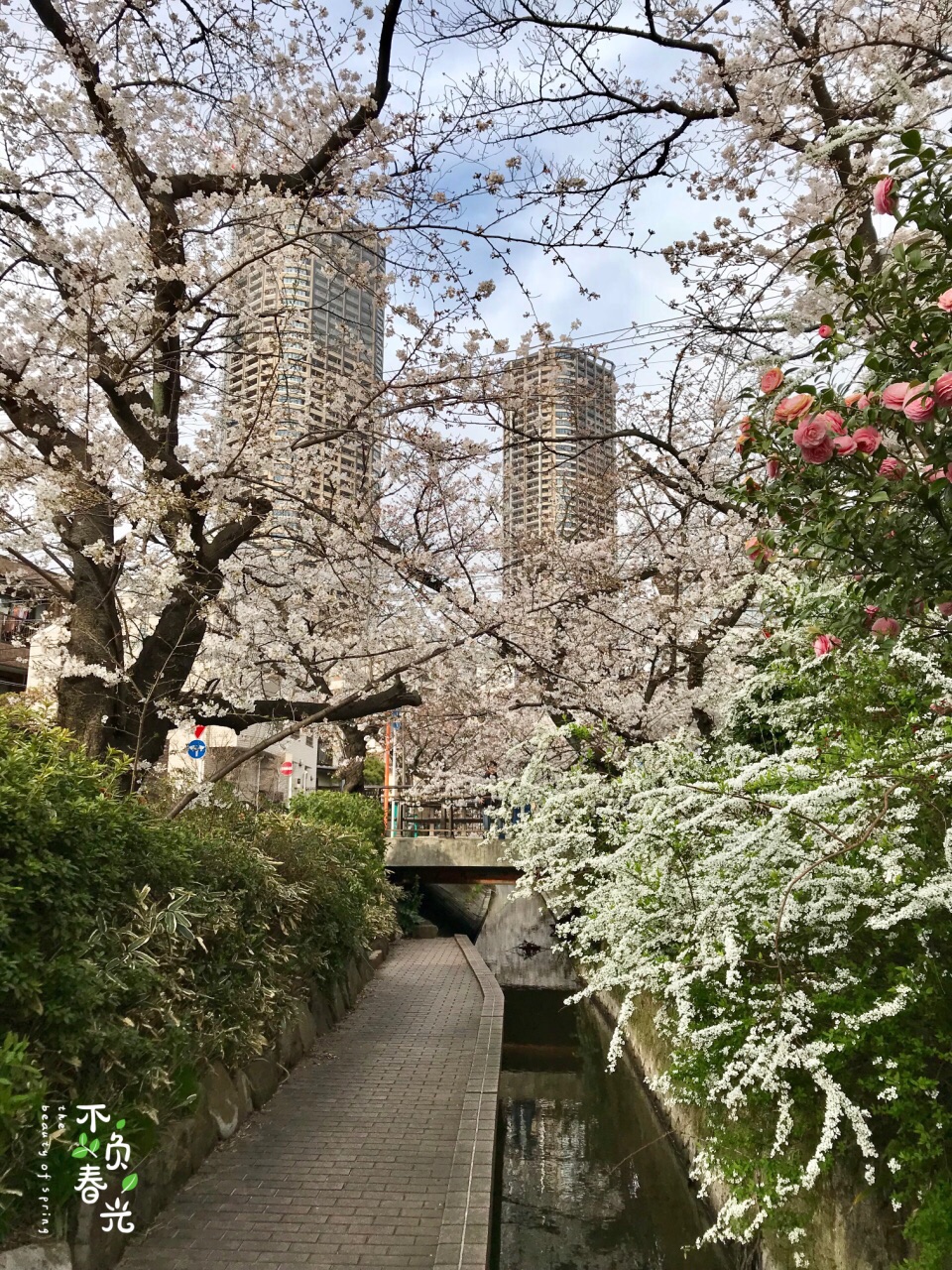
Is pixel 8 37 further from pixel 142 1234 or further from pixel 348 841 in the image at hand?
pixel 348 841

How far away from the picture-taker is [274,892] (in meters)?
6.77

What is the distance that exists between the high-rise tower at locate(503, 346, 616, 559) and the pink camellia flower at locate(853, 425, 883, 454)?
257cm

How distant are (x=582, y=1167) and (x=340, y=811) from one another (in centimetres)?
820

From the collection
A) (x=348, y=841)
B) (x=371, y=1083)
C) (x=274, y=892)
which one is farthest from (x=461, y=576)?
(x=371, y=1083)

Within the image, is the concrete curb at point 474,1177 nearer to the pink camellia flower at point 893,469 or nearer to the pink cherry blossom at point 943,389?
the pink camellia flower at point 893,469

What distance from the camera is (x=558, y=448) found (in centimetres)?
968

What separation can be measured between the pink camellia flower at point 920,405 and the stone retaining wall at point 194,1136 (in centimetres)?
431

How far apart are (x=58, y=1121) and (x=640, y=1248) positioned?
164 inches

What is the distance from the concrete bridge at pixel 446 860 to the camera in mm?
18953

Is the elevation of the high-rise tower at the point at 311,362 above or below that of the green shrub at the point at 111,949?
above

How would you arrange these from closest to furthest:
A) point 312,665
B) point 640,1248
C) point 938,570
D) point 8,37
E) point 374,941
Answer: point 938,570, point 8,37, point 640,1248, point 312,665, point 374,941

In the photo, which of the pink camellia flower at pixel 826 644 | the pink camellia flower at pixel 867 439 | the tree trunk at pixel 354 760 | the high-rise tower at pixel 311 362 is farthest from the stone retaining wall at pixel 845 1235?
the tree trunk at pixel 354 760
